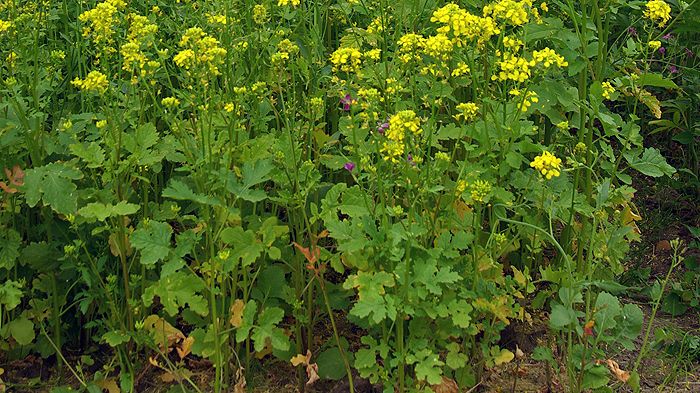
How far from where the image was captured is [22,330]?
118 inches

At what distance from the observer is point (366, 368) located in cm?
266

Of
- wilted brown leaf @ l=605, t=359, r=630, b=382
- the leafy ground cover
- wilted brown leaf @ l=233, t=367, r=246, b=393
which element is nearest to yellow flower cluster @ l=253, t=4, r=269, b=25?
the leafy ground cover

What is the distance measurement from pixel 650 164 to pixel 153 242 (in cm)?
171

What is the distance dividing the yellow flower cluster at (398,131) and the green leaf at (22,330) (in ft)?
4.68

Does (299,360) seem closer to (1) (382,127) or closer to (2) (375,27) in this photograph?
(1) (382,127)

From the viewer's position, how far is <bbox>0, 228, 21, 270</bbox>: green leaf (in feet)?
9.45

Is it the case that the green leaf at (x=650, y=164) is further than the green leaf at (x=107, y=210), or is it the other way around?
the green leaf at (x=650, y=164)

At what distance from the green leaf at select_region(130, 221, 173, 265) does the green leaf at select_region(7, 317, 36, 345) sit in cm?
68

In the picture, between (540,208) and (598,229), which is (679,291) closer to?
(598,229)

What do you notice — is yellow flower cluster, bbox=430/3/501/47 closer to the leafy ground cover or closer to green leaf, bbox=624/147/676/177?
the leafy ground cover

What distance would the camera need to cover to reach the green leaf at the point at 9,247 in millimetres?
2879

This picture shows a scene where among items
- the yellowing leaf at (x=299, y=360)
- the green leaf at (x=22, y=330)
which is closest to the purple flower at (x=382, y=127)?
the yellowing leaf at (x=299, y=360)

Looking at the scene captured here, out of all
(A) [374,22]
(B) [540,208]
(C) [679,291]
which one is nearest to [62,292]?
(A) [374,22]

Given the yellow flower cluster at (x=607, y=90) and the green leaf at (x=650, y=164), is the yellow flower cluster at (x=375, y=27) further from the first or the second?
the green leaf at (x=650, y=164)
